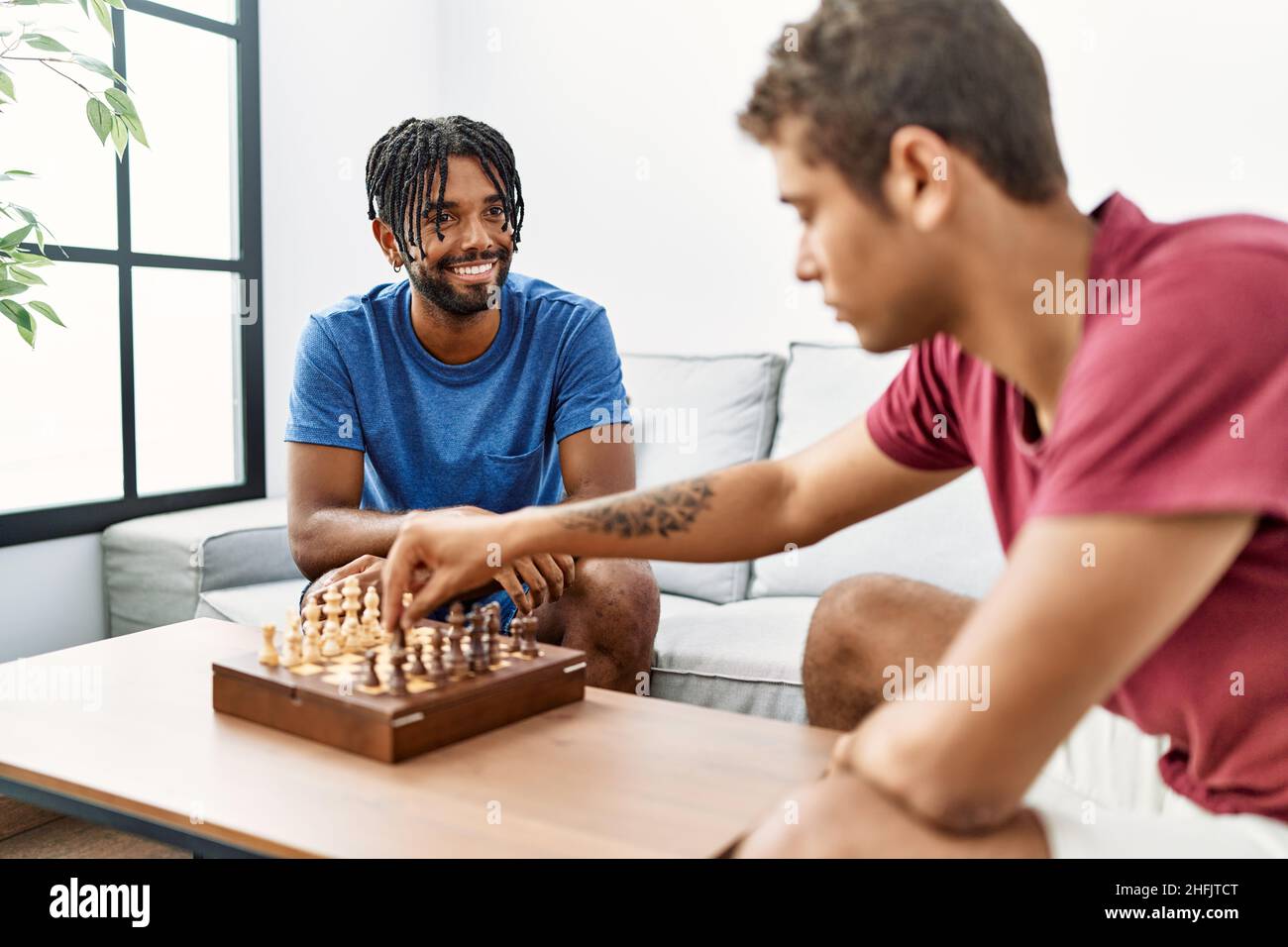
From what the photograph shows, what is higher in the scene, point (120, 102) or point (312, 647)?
point (120, 102)

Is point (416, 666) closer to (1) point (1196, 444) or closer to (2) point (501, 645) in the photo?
(2) point (501, 645)

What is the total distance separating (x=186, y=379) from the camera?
128 inches

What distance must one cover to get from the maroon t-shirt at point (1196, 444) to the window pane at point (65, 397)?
250 cm

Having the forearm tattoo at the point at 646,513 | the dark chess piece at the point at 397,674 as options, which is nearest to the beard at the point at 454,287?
the forearm tattoo at the point at 646,513

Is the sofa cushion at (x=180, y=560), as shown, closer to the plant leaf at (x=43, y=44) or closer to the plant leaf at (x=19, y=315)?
the plant leaf at (x=19, y=315)

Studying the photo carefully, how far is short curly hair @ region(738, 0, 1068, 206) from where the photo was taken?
38.1 inches

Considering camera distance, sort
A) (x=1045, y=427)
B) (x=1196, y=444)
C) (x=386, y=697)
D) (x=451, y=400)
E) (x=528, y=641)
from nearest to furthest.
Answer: (x=1196, y=444) < (x=1045, y=427) < (x=386, y=697) < (x=528, y=641) < (x=451, y=400)

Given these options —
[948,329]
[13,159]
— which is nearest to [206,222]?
[13,159]

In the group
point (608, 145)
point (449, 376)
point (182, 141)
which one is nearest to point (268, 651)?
point (449, 376)

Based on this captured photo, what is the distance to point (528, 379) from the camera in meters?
2.15

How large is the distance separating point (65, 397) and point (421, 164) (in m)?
1.41

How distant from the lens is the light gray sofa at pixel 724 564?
86.7 inches

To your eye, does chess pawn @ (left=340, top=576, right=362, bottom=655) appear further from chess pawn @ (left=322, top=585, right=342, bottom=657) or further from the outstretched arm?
the outstretched arm
